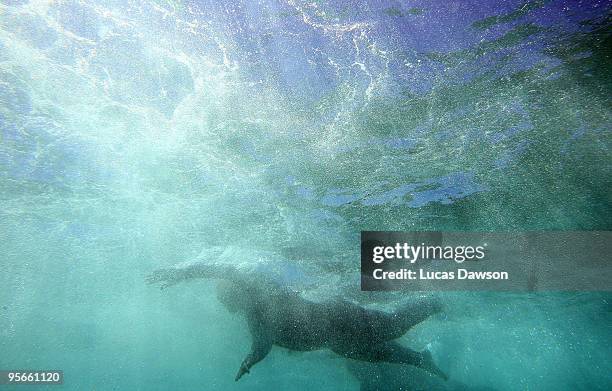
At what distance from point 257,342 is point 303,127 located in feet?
31.3

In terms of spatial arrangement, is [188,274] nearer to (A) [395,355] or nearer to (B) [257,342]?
(B) [257,342]

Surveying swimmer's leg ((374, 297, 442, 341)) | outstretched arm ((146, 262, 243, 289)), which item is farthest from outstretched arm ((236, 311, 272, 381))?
swimmer's leg ((374, 297, 442, 341))

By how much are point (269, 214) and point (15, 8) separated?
1176 cm

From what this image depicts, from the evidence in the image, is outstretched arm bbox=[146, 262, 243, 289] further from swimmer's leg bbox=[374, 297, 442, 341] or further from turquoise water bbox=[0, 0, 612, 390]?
swimmer's leg bbox=[374, 297, 442, 341]

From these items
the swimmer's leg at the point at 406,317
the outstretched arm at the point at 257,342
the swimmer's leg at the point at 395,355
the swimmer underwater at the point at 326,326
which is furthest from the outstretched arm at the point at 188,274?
the swimmer's leg at the point at 406,317

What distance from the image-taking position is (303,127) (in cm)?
1048

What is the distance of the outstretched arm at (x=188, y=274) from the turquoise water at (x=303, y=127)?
2273mm

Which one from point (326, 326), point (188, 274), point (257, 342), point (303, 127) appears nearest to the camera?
point (303, 127)

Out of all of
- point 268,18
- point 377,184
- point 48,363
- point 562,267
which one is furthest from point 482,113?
point 48,363

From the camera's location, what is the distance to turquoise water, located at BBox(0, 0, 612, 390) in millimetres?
7438

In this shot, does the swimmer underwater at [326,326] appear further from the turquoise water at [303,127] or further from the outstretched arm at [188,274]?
the turquoise water at [303,127]

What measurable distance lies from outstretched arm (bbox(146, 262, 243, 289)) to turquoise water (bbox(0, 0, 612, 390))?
2.27m

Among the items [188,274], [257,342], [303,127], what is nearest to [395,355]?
[257,342]

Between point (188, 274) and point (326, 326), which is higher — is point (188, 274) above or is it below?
above
